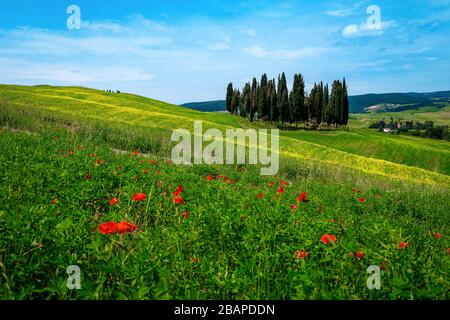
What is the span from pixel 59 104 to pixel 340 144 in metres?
37.7

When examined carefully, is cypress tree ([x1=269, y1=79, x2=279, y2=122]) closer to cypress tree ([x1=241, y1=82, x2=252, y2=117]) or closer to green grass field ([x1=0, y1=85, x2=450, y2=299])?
cypress tree ([x1=241, y1=82, x2=252, y2=117])

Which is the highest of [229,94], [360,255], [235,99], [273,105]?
[229,94]

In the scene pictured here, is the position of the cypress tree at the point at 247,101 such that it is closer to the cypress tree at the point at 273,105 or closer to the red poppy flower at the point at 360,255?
the cypress tree at the point at 273,105

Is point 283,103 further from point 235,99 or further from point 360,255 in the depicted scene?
point 360,255

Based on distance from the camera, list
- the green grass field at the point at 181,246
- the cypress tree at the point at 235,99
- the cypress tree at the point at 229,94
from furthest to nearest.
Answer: the cypress tree at the point at 229,94
the cypress tree at the point at 235,99
the green grass field at the point at 181,246

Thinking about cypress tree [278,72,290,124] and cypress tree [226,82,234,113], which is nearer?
cypress tree [278,72,290,124]

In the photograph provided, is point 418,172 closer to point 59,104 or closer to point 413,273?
point 413,273

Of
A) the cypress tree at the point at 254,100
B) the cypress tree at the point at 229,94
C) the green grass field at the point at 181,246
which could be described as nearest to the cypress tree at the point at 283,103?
the cypress tree at the point at 254,100

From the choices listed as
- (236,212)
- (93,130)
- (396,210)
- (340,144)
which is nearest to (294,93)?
(340,144)

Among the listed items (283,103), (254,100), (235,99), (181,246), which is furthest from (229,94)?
(181,246)

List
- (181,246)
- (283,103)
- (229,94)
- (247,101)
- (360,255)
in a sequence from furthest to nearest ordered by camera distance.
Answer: (229,94), (247,101), (283,103), (181,246), (360,255)

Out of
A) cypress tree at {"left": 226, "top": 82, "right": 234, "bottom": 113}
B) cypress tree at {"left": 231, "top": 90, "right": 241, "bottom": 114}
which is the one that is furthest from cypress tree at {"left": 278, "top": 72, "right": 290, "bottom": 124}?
cypress tree at {"left": 226, "top": 82, "right": 234, "bottom": 113}

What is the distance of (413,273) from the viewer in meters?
3.10

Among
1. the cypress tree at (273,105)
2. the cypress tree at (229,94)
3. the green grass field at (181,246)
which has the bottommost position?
the green grass field at (181,246)
